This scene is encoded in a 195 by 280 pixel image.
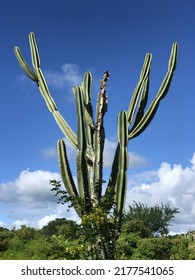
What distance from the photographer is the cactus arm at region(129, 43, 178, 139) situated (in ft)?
33.6

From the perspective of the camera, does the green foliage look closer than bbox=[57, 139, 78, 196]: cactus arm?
Yes

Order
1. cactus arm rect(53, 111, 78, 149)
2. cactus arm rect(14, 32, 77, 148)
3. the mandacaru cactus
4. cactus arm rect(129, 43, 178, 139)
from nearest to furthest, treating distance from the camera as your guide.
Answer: the mandacaru cactus < cactus arm rect(53, 111, 78, 149) < cactus arm rect(129, 43, 178, 139) < cactus arm rect(14, 32, 77, 148)

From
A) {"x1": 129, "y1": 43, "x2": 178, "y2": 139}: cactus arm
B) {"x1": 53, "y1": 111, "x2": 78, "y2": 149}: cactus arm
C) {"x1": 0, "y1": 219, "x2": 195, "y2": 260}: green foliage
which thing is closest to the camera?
{"x1": 0, "y1": 219, "x2": 195, "y2": 260}: green foliage

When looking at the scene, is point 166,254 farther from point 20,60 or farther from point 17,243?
point 20,60

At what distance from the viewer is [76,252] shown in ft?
26.7

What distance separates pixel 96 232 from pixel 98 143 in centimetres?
216

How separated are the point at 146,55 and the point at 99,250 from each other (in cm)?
481

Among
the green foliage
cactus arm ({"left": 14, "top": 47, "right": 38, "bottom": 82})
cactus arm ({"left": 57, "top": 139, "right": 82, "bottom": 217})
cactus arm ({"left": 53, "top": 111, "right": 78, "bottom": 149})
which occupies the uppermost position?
cactus arm ({"left": 14, "top": 47, "right": 38, "bottom": 82})

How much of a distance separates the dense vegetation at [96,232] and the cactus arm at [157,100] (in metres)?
2.37

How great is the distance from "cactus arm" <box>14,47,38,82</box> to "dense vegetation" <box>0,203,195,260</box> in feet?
12.5

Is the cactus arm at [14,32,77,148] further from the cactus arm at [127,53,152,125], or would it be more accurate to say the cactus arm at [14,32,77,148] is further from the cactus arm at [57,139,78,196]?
the cactus arm at [127,53,152,125]

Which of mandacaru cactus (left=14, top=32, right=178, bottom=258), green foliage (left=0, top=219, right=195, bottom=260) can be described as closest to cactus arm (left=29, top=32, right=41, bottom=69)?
mandacaru cactus (left=14, top=32, right=178, bottom=258)

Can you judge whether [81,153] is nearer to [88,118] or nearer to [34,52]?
[88,118]
